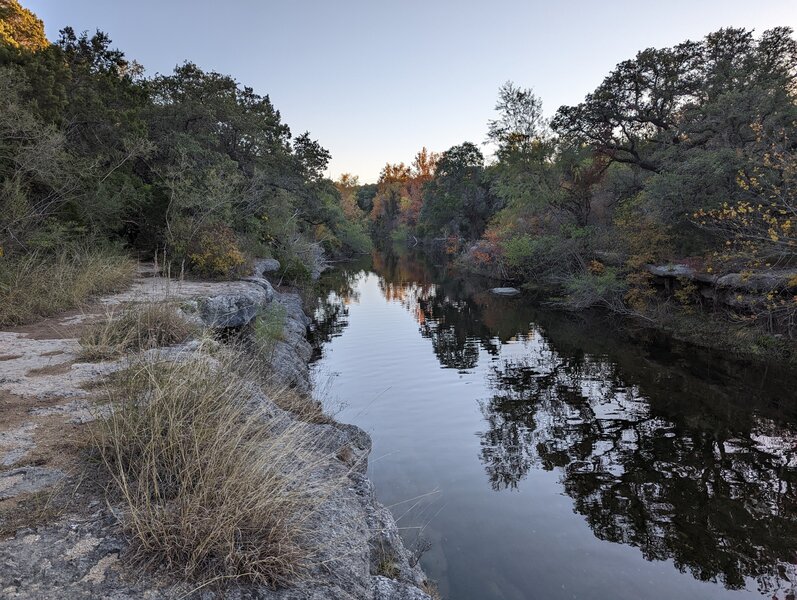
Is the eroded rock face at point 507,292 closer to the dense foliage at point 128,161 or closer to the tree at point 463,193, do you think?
the dense foliage at point 128,161

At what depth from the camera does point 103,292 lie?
840cm

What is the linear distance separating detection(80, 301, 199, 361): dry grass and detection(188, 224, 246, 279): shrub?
563 cm

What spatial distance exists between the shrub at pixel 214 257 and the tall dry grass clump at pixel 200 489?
8736 mm

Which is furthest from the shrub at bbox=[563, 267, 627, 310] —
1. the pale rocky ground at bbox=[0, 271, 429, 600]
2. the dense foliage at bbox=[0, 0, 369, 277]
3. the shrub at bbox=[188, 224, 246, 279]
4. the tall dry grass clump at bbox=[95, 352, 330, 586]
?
the tall dry grass clump at bbox=[95, 352, 330, 586]

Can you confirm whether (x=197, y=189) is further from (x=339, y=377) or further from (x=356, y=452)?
(x=356, y=452)

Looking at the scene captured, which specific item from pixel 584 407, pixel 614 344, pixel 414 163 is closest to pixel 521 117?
pixel 614 344

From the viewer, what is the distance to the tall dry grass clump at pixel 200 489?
225 cm

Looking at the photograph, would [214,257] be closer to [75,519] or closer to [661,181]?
[75,519]

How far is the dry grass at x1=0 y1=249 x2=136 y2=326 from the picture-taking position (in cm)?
670

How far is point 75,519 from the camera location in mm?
2402

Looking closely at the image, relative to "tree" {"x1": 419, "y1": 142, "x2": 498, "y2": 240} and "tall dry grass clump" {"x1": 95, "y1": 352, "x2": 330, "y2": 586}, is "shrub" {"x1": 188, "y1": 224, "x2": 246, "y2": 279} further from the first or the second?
"tree" {"x1": 419, "y1": 142, "x2": 498, "y2": 240}

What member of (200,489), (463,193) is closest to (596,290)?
(200,489)

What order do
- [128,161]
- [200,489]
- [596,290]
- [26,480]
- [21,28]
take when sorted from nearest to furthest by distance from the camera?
[200,489]
[26,480]
[128,161]
[596,290]
[21,28]

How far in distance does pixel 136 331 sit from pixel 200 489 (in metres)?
3.46
